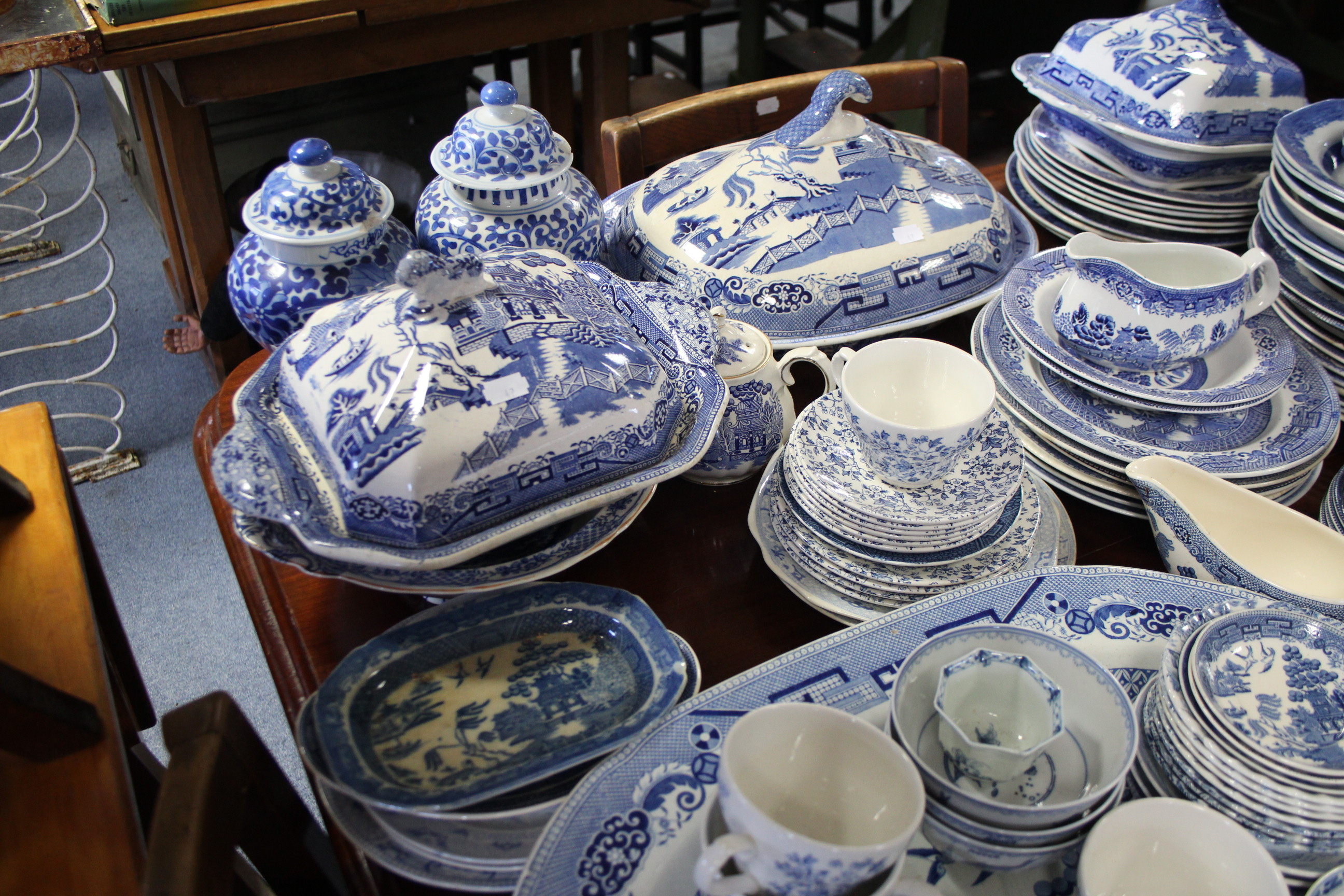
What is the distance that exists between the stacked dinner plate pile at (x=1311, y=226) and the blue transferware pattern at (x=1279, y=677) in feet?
1.37

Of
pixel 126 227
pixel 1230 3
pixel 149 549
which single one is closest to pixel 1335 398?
pixel 149 549

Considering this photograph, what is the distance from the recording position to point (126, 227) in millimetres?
2760

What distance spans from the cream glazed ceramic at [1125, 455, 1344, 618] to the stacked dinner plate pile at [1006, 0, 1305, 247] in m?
0.45

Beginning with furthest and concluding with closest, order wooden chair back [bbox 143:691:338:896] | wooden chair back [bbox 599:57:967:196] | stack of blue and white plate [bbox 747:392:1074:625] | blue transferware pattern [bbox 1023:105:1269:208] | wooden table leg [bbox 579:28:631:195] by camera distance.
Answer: wooden table leg [bbox 579:28:631:195]
wooden chair back [bbox 599:57:967:196]
blue transferware pattern [bbox 1023:105:1269:208]
stack of blue and white plate [bbox 747:392:1074:625]
wooden chair back [bbox 143:691:338:896]

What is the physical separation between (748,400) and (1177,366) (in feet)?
1.30

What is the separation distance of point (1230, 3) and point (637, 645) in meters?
4.26

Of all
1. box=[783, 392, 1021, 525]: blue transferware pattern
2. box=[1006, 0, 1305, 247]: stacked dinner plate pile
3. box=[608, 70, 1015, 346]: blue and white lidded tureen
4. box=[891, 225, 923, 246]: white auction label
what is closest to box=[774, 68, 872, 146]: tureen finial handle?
box=[608, 70, 1015, 346]: blue and white lidded tureen

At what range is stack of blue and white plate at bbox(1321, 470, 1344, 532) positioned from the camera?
0.78 meters

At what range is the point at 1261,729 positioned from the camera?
564 millimetres

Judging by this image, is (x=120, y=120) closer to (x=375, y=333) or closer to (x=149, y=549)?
(x=149, y=549)

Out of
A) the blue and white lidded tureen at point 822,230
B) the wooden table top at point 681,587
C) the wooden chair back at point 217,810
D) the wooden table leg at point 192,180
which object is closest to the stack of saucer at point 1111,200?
the blue and white lidded tureen at point 822,230

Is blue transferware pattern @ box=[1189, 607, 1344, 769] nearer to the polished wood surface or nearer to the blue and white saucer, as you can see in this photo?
the blue and white saucer

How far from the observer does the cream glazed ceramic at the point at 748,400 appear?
77 cm

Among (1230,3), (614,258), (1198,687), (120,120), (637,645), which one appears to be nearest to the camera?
(1198,687)
